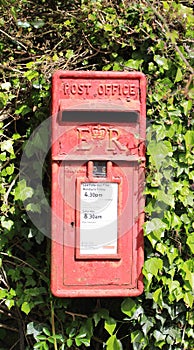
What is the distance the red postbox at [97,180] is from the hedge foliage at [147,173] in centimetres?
13

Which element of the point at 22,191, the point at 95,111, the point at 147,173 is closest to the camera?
the point at 95,111

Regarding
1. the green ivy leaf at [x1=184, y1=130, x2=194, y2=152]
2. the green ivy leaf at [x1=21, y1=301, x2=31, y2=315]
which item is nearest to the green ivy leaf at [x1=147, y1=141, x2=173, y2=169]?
the green ivy leaf at [x1=184, y1=130, x2=194, y2=152]

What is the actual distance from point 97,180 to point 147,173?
28 centimetres

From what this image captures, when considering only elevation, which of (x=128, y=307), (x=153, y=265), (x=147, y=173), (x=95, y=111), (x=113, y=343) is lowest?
(x=113, y=343)

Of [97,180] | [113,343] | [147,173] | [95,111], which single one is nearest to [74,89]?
[95,111]

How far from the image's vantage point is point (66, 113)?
2.96 m

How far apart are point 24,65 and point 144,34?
665 millimetres

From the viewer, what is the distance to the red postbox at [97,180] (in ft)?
9.71

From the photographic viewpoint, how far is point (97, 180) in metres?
2.97

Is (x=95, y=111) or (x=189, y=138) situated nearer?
(x=95, y=111)

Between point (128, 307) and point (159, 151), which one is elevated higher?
point (159, 151)

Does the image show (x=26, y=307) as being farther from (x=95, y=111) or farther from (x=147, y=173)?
(x=95, y=111)

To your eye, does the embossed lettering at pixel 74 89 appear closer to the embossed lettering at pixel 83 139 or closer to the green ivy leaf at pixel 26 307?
the embossed lettering at pixel 83 139

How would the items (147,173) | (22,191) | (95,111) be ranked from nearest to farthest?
(95,111)
(147,173)
(22,191)
